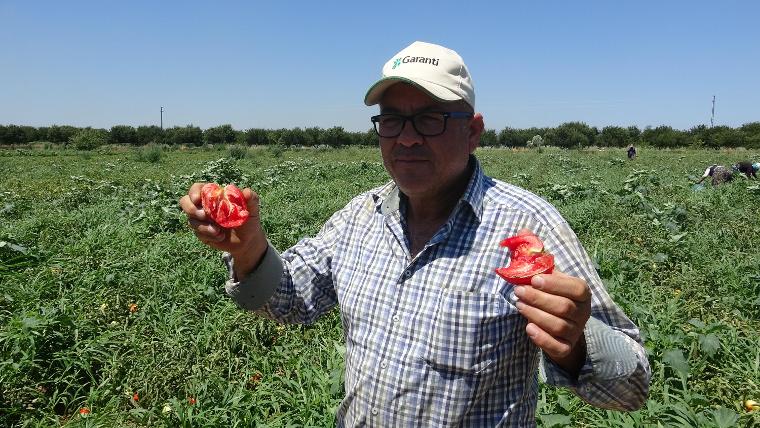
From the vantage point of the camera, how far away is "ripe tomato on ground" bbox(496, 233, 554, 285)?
4.27 feet

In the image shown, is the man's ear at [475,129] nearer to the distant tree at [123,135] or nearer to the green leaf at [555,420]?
the green leaf at [555,420]

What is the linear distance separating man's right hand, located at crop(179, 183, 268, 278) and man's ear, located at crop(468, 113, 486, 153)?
0.81 m

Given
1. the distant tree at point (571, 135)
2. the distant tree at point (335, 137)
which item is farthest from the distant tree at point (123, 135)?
the distant tree at point (571, 135)

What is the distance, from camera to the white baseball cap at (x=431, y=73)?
67.1 inches

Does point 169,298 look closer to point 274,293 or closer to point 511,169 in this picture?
point 274,293

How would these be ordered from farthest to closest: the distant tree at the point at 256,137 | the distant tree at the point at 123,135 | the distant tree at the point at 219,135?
the distant tree at the point at 256,137
the distant tree at the point at 219,135
the distant tree at the point at 123,135

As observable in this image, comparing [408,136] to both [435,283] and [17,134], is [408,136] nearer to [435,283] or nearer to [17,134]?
[435,283]

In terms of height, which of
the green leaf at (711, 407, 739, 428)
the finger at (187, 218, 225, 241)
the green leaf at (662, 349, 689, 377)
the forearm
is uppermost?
the finger at (187, 218, 225, 241)

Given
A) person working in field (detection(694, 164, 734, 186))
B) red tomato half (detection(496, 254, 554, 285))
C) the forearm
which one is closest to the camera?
red tomato half (detection(496, 254, 554, 285))

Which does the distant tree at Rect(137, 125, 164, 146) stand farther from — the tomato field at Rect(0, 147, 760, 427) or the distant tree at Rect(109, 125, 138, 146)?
the tomato field at Rect(0, 147, 760, 427)

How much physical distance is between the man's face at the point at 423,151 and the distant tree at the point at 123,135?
6588cm

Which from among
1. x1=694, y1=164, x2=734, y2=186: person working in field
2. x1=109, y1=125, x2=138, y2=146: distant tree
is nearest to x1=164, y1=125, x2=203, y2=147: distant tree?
x1=109, y1=125, x2=138, y2=146: distant tree

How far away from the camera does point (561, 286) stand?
47.0 inches

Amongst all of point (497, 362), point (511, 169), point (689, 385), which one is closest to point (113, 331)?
point (497, 362)
